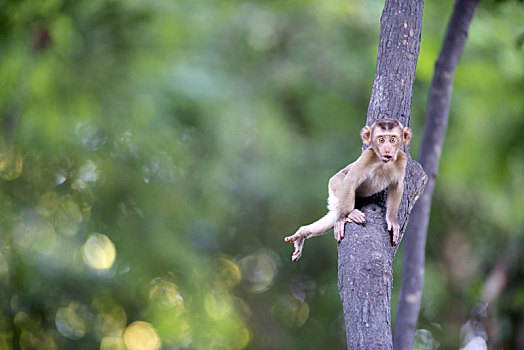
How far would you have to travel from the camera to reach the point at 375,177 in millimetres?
2771

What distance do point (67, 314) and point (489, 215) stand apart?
5.56 m

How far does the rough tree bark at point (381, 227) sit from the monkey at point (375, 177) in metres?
0.05

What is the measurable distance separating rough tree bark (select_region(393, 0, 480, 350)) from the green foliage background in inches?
44.1

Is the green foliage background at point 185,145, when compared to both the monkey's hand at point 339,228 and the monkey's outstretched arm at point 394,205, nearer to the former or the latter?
the monkey's outstretched arm at point 394,205

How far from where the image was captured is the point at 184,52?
767 centimetres

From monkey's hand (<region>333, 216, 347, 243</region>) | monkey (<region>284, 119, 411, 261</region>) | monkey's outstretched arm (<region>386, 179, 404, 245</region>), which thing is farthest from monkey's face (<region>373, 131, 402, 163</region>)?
monkey's hand (<region>333, 216, 347, 243</region>)

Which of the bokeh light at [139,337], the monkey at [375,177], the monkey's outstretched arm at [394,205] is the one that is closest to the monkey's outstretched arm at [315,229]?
the monkey at [375,177]

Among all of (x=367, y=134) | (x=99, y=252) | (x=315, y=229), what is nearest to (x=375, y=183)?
(x=367, y=134)

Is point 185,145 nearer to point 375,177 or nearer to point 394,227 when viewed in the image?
point 375,177

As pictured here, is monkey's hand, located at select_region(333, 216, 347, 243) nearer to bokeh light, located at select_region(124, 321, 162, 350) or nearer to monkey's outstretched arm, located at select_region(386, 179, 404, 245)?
monkey's outstretched arm, located at select_region(386, 179, 404, 245)

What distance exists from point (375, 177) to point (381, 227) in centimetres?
24

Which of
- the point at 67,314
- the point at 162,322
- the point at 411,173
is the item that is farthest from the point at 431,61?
the point at 67,314

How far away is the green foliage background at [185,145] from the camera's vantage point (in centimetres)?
661

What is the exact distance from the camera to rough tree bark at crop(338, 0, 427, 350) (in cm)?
222
